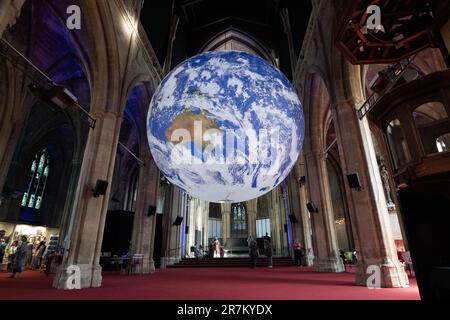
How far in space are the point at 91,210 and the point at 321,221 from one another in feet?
27.6

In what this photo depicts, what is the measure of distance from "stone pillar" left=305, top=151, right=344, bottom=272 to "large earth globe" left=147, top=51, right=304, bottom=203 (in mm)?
6088

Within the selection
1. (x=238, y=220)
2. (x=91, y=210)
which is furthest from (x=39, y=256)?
(x=238, y=220)

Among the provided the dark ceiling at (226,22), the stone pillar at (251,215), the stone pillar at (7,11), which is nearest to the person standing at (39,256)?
the dark ceiling at (226,22)

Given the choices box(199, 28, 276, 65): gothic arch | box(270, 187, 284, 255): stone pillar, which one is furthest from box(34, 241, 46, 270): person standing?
box(270, 187, 284, 255): stone pillar

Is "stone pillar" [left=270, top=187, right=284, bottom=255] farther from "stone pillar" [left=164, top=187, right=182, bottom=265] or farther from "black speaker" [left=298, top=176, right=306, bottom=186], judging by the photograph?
"stone pillar" [left=164, top=187, right=182, bottom=265]

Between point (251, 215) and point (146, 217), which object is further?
point (251, 215)

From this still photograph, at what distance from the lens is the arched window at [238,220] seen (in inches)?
1303

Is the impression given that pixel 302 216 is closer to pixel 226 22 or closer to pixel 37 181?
pixel 226 22

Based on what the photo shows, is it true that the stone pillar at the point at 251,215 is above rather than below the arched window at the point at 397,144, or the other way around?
above

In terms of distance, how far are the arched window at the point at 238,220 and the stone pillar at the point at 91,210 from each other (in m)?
27.3

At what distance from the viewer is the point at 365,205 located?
6215mm

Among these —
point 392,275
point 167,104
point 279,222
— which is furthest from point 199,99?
point 279,222

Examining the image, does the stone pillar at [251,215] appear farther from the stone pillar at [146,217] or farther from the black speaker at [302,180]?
the stone pillar at [146,217]

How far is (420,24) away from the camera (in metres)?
4.45
